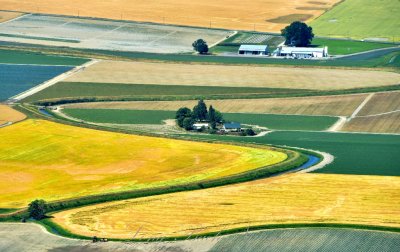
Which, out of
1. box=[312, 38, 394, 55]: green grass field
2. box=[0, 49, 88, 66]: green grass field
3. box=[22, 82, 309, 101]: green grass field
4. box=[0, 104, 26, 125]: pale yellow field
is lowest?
box=[0, 104, 26, 125]: pale yellow field

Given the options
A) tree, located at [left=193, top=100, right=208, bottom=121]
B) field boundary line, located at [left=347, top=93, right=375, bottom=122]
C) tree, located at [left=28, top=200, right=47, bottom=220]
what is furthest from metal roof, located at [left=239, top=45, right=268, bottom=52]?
tree, located at [left=28, top=200, right=47, bottom=220]

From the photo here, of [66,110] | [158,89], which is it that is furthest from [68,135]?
[158,89]

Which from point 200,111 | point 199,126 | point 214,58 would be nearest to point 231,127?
point 199,126

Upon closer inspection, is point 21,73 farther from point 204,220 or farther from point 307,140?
point 204,220

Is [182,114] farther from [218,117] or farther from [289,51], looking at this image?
[289,51]

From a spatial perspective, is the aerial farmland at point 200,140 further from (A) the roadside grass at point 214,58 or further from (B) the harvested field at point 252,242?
(A) the roadside grass at point 214,58

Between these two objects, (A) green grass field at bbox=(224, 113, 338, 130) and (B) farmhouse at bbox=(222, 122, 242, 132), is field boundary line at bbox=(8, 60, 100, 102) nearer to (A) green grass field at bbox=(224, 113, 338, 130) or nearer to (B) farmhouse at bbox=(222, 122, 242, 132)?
(A) green grass field at bbox=(224, 113, 338, 130)
